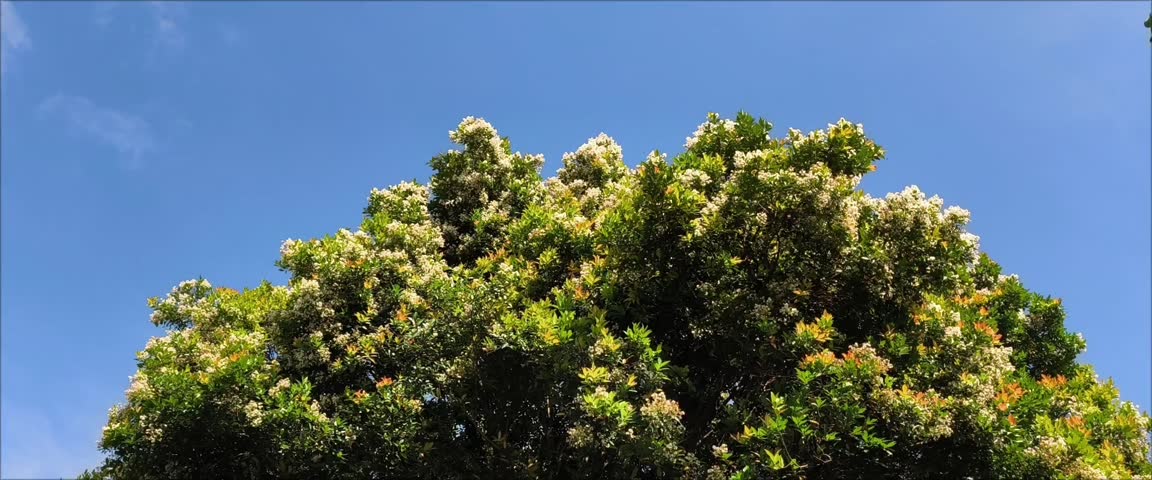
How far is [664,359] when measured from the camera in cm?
1397

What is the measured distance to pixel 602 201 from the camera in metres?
16.7

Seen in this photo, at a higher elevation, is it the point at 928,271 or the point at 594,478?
the point at 928,271

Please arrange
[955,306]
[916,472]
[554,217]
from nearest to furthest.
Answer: [916,472], [955,306], [554,217]

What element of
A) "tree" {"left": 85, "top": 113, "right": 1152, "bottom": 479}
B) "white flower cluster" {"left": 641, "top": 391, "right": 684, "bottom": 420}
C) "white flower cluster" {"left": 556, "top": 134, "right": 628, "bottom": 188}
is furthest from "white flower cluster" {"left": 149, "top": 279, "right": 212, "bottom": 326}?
"white flower cluster" {"left": 641, "top": 391, "right": 684, "bottom": 420}

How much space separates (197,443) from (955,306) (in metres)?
14.8

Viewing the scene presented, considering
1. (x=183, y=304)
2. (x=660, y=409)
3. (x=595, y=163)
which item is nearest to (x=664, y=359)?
(x=660, y=409)

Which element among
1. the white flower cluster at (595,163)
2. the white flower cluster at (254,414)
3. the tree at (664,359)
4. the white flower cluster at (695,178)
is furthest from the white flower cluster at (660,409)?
the white flower cluster at (595,163)

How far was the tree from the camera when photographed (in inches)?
461

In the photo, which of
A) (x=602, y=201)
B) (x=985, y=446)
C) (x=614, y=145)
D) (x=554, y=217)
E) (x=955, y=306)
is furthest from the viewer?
(x=614, y=145)

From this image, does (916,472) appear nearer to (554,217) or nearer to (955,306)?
(955,306)

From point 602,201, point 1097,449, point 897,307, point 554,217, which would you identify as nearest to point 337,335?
point 554,217

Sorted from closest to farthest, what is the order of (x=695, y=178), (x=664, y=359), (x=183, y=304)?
1. (x=695, y=178)
2. (x=664, y=359)
3. (x=183, y=304)

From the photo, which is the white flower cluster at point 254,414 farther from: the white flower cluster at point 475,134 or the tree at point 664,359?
the white flower cluster at point 475,134

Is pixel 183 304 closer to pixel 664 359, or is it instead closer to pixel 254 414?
pixel 254 414
